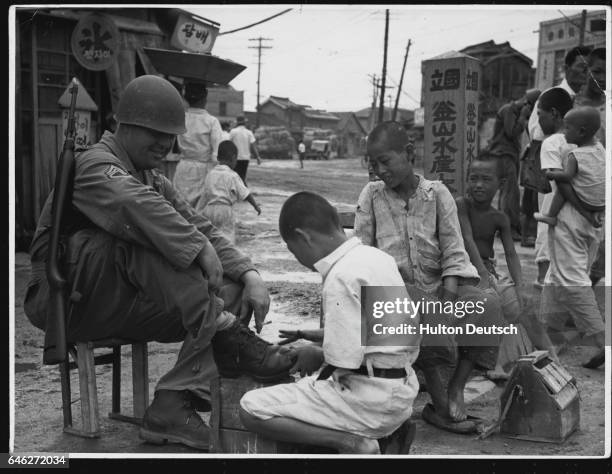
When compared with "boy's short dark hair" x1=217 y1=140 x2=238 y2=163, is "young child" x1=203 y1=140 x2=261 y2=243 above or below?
below

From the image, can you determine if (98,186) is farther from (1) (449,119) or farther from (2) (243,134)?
(2) (243,134)

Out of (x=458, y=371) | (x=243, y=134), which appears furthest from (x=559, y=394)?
(x=243, y=134)

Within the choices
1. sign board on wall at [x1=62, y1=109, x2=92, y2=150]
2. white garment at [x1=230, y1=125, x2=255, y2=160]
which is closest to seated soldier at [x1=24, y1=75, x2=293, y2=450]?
sign board on wall at [x1=62, y1=109, x2=92, y2=150]

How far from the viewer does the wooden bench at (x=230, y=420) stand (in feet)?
10.2

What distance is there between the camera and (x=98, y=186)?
3.26 metres

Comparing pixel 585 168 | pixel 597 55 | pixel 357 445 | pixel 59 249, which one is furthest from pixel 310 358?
pixel 597 55

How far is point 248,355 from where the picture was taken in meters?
3.43

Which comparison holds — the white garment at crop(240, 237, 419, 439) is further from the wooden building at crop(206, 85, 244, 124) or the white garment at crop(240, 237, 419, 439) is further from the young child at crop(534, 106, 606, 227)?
the wooden building at crop(206, 85, 244, 124)

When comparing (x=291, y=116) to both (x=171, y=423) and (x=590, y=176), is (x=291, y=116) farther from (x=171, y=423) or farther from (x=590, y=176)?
(x=171, y=423)

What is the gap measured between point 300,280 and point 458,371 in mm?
3423

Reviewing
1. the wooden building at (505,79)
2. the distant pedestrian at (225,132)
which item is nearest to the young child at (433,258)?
the distant pedestrian at (225,132)

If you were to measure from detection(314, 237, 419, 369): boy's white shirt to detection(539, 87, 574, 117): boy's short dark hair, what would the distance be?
363 cm

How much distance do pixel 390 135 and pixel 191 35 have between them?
305 inches

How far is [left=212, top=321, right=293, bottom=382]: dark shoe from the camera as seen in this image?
3.39 metres
